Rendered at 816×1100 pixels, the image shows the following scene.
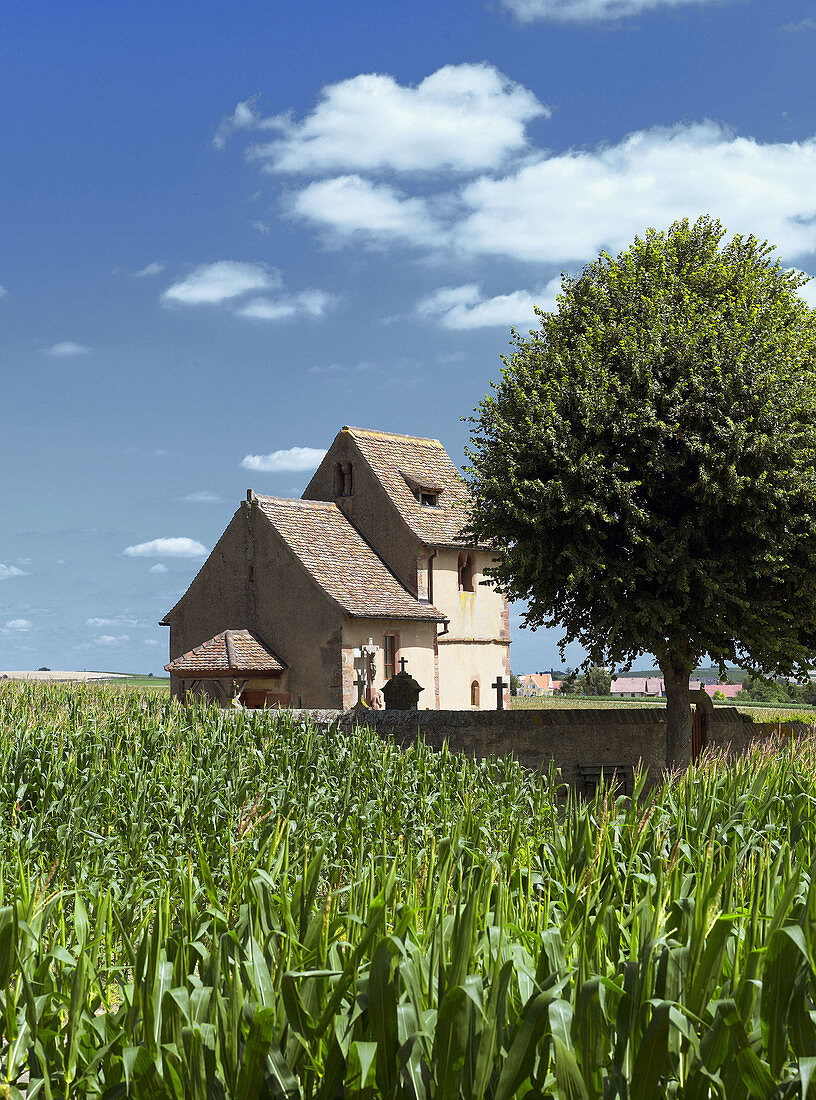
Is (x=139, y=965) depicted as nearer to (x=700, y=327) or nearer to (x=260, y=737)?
(x=260, y=737)

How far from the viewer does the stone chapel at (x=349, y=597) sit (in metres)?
31.8

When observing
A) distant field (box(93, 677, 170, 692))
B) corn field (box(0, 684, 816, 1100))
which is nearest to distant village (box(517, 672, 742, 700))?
distant field (box(93, 677, 170, 692))

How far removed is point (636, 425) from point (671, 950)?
17.6 m

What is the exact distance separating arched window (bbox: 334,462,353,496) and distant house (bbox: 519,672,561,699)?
1339 inches

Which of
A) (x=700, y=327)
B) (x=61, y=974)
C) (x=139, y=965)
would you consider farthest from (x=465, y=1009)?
(x=700, y=327)

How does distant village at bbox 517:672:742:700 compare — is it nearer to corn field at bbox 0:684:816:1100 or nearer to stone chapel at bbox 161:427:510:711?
stone chapel at bbox 161:427:510:711

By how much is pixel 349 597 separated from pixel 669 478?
44.5 ft

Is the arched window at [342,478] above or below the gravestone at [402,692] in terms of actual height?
above

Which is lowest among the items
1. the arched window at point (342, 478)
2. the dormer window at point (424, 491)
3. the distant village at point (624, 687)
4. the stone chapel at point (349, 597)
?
the distant village at point (624, 687)

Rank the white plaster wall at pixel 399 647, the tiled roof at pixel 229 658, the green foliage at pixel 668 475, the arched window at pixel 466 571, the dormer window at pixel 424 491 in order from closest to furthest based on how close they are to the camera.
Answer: the green foliage at pixel 668 475 < the white plaster wall at pixel 399 647 < the tiled roof at pixel 229 658 < the arched window at pixel 466 571 < the dormer window at pixel 424 491

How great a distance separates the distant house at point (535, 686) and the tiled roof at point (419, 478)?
106ft

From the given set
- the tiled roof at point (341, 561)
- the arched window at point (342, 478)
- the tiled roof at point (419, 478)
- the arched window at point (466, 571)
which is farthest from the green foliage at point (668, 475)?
the arched window at point (342, 478)

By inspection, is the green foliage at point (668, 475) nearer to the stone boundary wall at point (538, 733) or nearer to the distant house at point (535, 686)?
the stone boundary wall at point (538, 733)

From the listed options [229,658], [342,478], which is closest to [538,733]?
[229,658]
